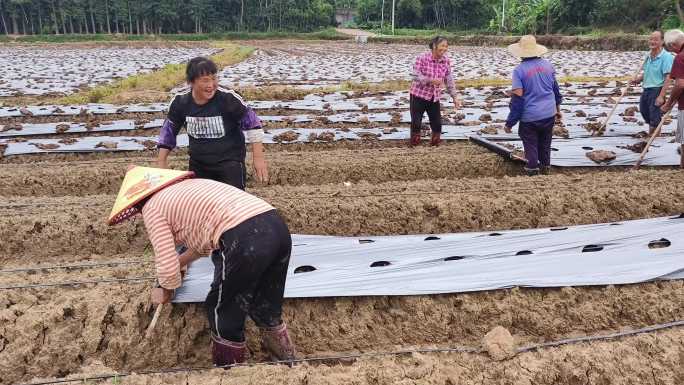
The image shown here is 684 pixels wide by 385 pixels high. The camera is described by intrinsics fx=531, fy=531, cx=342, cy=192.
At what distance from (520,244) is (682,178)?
105 inches

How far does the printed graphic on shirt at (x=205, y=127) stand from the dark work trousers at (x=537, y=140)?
3301mm

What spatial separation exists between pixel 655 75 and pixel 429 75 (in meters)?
2.83

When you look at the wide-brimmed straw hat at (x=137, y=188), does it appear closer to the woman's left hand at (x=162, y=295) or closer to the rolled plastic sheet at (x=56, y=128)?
the woman's left hand at (x=162, y=295)

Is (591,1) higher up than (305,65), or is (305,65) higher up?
(591,1)

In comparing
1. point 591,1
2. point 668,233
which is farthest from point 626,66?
point 591,1

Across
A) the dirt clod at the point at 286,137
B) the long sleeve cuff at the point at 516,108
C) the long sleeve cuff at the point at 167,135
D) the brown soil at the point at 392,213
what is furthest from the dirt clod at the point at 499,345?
the dirt clod at the point at 286,137

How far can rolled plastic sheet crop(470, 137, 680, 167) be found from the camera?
6.04 metres

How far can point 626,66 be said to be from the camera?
1742 centimetres

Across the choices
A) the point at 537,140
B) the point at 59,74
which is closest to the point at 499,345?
the point at 537,140

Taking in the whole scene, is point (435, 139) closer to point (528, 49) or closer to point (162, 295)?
point (528, 49)

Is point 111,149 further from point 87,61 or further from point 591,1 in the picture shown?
point 591,1

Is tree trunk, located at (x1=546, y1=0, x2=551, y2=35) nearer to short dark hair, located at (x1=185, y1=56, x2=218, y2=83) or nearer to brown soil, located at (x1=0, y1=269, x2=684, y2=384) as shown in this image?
brown soil, located at (x1=0, y1=269, x2=684, y2=384)

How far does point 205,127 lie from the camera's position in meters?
3.44

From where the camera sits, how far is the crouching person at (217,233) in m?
2.37
